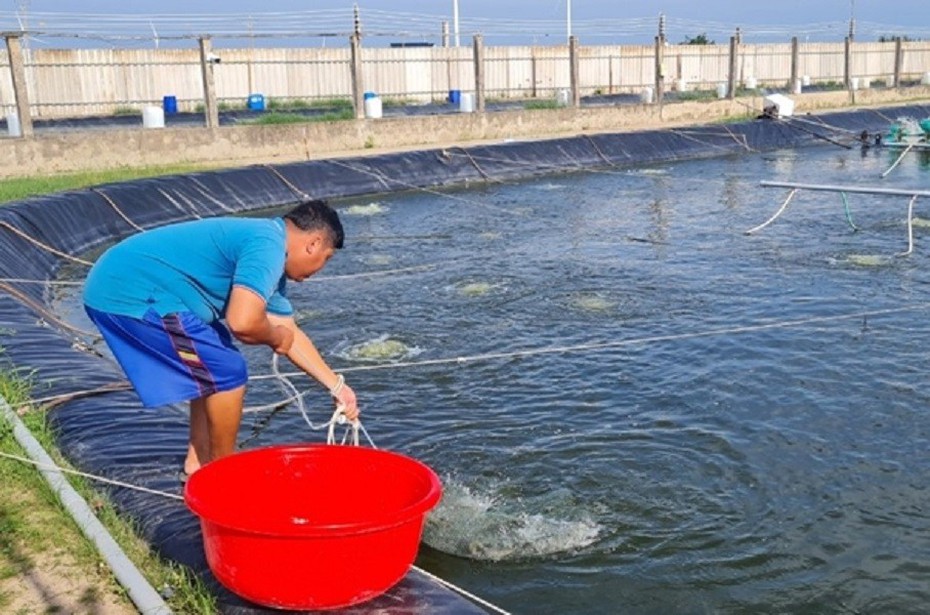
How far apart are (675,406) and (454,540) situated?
239 cm

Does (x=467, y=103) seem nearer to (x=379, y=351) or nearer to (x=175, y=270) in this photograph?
(x=379, y=351)

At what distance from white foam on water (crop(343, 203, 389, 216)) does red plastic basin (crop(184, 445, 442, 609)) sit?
39.5ft

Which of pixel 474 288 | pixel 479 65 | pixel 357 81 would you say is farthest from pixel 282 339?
pixel 479 65

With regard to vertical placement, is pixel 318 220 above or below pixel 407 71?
below

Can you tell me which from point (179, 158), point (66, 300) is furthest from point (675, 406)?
point (179, 158)

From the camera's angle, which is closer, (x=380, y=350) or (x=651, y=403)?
(x=651, y=403)

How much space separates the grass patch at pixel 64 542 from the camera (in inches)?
144

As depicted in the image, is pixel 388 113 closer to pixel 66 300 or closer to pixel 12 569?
pixel 66 300

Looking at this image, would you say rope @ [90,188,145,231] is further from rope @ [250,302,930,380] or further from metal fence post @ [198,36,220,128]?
rope @ [250,302,930,380]

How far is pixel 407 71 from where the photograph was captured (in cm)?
3294

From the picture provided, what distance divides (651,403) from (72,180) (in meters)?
11.7

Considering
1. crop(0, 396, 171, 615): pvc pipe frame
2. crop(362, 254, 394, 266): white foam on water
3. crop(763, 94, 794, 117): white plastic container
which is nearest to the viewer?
crop(0, 396, 171, 615): pvc pipe frame

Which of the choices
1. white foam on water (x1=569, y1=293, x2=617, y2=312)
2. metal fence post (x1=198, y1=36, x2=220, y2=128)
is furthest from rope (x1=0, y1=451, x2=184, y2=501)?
metal fence post (x1=198, y1=36, x2=220, y2=128)

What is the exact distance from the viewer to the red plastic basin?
123 inches
